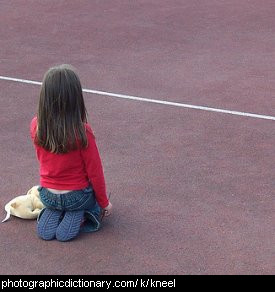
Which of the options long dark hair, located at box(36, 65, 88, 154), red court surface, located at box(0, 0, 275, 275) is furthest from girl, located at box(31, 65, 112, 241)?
red court surface, located at box(0, 0, 275, 275)

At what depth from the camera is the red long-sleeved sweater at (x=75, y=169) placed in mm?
4977

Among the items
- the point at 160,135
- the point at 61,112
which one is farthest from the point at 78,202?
the point at 160,135

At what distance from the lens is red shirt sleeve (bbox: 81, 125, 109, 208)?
495 centimetres

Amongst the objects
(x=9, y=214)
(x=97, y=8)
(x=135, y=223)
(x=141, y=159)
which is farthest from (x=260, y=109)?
(x=97, y=8)

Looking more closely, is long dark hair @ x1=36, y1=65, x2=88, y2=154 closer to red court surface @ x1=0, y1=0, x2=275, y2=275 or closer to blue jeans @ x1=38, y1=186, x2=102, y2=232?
blue jeans @ x1=38, y1=186, x2=102, y2=232

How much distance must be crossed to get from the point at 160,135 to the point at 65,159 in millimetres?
2146

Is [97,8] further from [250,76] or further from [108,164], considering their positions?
[108,164]

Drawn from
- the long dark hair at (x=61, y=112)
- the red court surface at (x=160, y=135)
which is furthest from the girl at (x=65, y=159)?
the red court surface at (x=160, y=135)

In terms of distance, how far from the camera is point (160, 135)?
700 centimetres

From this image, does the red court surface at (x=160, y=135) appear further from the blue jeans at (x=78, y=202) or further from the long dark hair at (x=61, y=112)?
the long dark hair at (x=61, y=112)

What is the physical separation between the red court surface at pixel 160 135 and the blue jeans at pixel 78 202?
12 cm

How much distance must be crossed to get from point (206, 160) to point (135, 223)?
4.29 feet

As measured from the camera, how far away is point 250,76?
886cm

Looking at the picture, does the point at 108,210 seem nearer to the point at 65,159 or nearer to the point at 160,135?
the point at 65,159
